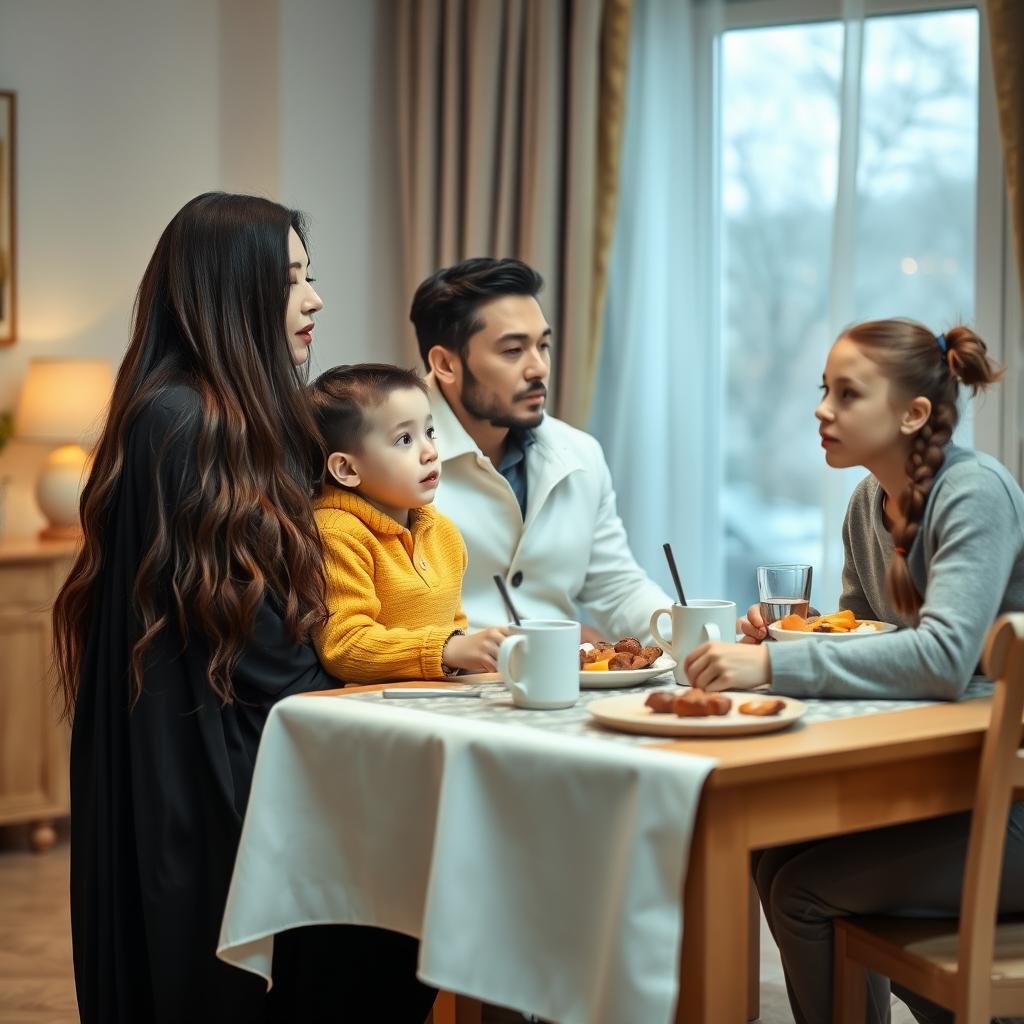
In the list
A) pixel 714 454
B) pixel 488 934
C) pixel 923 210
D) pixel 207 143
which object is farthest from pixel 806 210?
pixel 488 934

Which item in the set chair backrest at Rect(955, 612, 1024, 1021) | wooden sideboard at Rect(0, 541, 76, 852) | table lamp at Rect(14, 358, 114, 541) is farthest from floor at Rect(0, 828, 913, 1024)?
chair backrest at Rect(955, 612, 1024, 1021)

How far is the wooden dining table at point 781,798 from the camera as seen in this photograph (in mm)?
1452

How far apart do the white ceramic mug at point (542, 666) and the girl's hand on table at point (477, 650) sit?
15 centimetres

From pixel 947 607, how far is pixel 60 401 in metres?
2.89

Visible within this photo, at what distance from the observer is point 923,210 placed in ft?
12.8

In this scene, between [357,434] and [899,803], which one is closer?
[899,803]

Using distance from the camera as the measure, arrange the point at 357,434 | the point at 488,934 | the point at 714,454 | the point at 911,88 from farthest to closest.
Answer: the point at 714,454 < the point at 911,88 < the point at 357,434 < the point at 488,934

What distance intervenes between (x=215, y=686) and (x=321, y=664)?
0.55ft

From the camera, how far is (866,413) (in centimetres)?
196

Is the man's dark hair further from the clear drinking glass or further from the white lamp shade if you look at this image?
the white lamp shade

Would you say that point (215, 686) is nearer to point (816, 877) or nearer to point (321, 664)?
point (321, 664)

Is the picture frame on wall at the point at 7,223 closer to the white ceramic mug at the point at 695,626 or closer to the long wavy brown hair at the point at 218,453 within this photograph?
the long wavy brown hair at the point at 218,453

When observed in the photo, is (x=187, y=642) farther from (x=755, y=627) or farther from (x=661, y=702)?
(x=755, y=627)

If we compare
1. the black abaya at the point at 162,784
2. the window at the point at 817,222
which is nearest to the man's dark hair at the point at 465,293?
the black abaya at the point at 162,784
